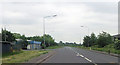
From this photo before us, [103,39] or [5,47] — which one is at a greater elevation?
[103,39]

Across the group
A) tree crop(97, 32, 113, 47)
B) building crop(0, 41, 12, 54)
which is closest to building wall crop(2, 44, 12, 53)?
building crop(0, 41, 12, 54)

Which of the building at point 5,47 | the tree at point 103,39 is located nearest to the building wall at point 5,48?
the building at point 5,47

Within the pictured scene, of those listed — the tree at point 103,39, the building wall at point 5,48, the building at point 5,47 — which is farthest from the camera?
the tree at point 103,39

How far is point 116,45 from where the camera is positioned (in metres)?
48.2

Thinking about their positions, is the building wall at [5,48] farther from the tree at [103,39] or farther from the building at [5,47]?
the tree at [103,39]

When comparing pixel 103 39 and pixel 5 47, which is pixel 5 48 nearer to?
pixel 5 47

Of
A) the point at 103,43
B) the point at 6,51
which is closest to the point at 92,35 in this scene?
the point at 103,43

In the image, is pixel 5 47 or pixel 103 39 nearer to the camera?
pixel 5 47

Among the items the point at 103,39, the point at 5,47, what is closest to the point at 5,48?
the point at 5,47

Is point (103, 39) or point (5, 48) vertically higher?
point (103, 39)

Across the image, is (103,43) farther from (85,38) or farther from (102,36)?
(85,38)

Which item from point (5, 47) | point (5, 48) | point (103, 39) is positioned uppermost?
point (103, 39)

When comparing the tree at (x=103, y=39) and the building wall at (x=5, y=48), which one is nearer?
the building wall at (x=5, y=48)

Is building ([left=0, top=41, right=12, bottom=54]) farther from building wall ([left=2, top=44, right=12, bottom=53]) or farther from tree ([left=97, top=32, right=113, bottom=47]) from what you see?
tree ([left=97, top=32, right=113, bottom=47])
